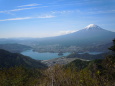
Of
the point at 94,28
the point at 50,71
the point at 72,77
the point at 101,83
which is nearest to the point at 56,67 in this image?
the point at 50,71

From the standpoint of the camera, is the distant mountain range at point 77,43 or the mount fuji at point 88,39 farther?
the mount fuji at point 88,39

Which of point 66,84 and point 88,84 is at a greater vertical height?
point 88,84

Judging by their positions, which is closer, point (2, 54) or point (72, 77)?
point (72, 77)

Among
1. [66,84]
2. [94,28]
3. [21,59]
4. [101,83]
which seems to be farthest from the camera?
[94,28]

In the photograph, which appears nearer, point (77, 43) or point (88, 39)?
point (77, 43)

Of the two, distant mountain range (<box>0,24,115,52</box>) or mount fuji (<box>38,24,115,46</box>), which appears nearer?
distant mountain range (<box>0,24,115,52</box>)

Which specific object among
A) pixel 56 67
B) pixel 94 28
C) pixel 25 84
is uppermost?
pixel 94 28

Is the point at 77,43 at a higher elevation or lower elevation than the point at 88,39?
lower

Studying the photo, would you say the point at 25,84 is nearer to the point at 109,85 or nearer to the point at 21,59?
the point at 109,85

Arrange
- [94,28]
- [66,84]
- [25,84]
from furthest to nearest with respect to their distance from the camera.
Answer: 1. [94,28]
2. [25,84]
3. [66,84]

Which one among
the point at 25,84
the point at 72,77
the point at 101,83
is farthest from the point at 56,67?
the point at 101,83
